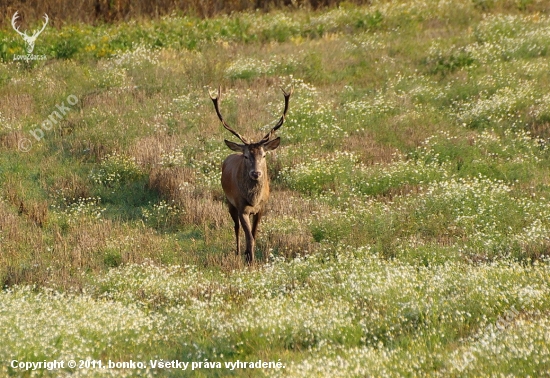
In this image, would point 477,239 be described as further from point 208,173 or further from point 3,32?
point 3,32

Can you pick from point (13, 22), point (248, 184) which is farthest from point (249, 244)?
point (13, 22)

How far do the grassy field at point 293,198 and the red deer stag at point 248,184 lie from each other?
0.33 m

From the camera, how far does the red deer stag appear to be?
9398 millimetres

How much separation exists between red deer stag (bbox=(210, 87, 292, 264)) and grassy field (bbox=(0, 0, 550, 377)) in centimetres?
33

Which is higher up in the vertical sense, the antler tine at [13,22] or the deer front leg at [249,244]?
the antler tine at [13,22]

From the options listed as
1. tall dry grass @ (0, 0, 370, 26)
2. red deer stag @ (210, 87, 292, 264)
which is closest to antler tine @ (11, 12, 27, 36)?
tall dry grass @ (0, 0, 370, 26)

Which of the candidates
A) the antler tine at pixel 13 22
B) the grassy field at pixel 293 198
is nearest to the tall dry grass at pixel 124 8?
the antler tine at pixel 13 22

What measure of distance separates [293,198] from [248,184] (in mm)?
1707

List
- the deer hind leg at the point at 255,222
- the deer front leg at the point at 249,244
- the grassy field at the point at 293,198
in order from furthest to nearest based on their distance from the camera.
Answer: the deer hind leg at the point at 255,222 < the deer front leg at the point at 249,244 < the grassy field at the point at 293,198

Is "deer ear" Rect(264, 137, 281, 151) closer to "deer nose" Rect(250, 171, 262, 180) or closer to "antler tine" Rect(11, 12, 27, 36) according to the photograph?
"deer nose" Rect(250, 171, 262, 180)

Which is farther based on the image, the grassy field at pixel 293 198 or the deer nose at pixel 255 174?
the deer nose at pixel 255 174

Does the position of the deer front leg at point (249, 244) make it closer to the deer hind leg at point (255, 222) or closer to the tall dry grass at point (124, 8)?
the deer hind leg at point (255, 222)

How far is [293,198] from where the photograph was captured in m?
11.3

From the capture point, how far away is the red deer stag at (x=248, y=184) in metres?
9.40
